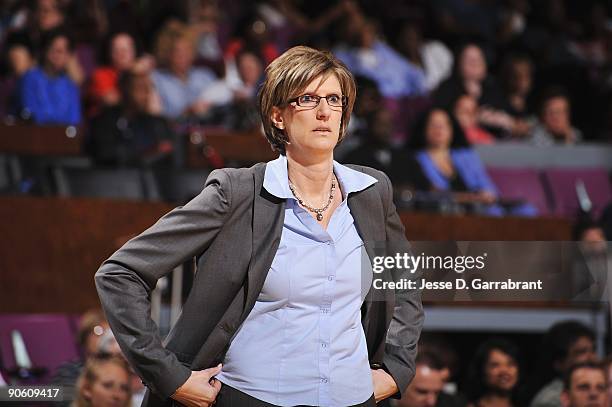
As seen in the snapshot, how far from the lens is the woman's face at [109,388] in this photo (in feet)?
10.1

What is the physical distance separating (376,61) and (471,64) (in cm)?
65

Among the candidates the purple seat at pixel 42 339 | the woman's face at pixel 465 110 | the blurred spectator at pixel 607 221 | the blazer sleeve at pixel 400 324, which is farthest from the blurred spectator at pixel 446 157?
the blazer sleeve at pixel 400 324

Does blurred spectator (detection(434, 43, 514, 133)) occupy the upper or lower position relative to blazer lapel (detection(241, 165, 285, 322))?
upper

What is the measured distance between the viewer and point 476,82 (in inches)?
301

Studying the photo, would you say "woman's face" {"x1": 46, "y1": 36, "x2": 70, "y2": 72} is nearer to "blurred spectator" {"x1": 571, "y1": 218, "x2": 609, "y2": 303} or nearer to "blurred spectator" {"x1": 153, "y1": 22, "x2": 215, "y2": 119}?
"blurred spectator" {"x1": 153, "y1": 22, "x2": 215, "y2": 119}

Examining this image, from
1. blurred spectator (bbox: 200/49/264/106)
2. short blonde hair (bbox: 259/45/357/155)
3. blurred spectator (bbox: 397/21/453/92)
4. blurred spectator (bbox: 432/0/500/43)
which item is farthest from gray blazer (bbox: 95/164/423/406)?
blurred spectator (bbox: 432/0/500/43)

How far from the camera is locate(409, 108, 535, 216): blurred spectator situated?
19.9 ft

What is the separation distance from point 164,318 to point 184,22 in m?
3.96

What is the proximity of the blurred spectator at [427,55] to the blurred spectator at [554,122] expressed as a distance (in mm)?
979

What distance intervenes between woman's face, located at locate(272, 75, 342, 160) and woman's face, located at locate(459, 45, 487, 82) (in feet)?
18.5

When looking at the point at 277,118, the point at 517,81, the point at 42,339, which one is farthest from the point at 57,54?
the point at 277,118

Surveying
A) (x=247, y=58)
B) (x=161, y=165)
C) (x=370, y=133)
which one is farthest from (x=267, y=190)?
(x=247, y=58)

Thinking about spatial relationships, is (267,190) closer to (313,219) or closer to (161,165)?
(313,219)

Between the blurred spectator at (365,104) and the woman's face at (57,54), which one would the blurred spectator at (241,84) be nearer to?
the blurred spectator at (365,104)
